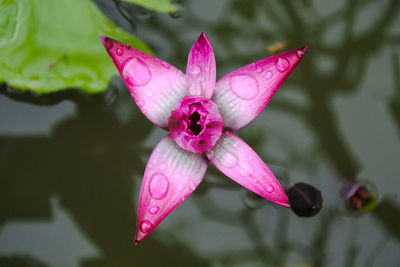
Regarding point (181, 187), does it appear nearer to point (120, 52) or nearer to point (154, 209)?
point (154, 209)

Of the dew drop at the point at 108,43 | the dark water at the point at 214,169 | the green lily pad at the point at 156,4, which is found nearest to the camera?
the dew drop at the point at 108,43

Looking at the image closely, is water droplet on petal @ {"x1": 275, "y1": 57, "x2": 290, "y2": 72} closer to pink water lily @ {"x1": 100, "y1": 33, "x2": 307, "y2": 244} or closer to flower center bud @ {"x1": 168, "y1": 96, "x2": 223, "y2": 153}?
pink water lily @ {"x1": 100, "y1": 33, "x2": 307, "y2": 244}

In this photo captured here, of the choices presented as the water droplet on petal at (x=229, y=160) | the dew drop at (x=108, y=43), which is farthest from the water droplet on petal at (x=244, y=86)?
the dew drop at (x=108, y=43)

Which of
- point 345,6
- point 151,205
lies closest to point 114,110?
point 151,205

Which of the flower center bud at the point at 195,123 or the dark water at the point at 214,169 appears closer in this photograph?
the flower center bud at the point at 195,123

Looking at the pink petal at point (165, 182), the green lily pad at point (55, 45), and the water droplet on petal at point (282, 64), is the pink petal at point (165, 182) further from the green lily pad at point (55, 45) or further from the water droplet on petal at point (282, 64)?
the green lily pad at point (55, 45)

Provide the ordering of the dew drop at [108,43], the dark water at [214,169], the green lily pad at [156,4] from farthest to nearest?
the dark water at [214,169] < the green lily pad at [156,4] < the dew drop at [108,43]
